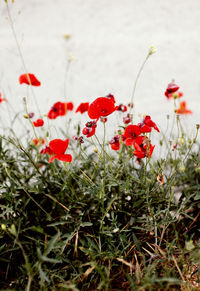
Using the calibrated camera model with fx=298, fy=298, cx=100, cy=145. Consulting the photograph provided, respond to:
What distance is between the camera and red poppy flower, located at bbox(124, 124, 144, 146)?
3.23 ft

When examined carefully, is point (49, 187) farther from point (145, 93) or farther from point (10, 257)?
point (145, 93)

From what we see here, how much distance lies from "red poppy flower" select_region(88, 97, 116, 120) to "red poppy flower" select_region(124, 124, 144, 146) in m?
0.09

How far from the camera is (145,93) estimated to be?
1983 mm

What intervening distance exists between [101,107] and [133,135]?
5.7 inches

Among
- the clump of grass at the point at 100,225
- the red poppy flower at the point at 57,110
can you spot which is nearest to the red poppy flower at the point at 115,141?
the clump of grass at the point at 100,225

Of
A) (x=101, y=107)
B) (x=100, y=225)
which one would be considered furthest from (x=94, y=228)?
(x=101, y=107)

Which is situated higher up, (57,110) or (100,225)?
(57,110)

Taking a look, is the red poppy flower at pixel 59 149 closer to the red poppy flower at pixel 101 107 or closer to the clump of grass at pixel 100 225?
the clump of grass at pixel 100 225

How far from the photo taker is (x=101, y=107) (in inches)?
37.9

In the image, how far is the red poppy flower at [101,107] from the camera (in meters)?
0.95

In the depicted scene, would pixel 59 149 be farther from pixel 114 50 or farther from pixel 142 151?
pixel 114 50

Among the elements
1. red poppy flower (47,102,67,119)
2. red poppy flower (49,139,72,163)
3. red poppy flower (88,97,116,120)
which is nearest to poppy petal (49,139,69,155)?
red poppy flower (49,139,72,163)

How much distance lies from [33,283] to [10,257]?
0.41ft

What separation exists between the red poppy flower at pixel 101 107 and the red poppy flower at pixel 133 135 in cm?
9
